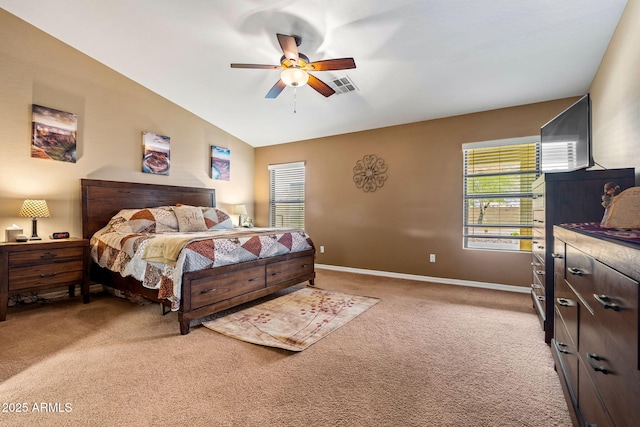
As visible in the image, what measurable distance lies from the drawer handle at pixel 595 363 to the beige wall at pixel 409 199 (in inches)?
128

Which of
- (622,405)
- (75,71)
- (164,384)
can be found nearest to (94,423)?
(164,384)

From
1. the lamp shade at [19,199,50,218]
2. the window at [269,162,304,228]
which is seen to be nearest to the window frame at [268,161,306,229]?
the window at [269,162,304,228]

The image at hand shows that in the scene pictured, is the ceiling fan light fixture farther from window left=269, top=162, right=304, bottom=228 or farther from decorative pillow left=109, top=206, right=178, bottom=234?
window left=269, top=162, right=304, bottom=228

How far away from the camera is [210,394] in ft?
5.59

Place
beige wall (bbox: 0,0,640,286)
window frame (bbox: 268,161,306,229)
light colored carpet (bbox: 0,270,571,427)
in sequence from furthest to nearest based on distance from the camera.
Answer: window frame (bbox: 268,161,306,229)
beige wall (bbox: 0,0,640,286)
light colored carpet (bbox: 0,270,571,427)

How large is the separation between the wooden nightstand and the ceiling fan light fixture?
9.65 ft

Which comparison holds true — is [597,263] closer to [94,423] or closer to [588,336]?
[588,336]

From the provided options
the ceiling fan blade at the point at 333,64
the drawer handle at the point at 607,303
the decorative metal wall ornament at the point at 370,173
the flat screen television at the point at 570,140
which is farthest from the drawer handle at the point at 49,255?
the flat screen television at the point at 570,140

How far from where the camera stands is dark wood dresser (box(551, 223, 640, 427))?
0.74 m

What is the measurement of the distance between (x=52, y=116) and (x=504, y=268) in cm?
608

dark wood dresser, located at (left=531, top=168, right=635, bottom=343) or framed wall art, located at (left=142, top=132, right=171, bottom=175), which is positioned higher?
framed wall art, located at (left=142, top=132, right=171, bottom=175)

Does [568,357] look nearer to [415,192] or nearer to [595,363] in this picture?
[595,363]

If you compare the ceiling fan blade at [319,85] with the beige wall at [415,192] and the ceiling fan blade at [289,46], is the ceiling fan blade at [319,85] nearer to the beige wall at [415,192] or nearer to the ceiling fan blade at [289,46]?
the ceiling fan blade at [289,46]

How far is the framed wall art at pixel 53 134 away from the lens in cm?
334
